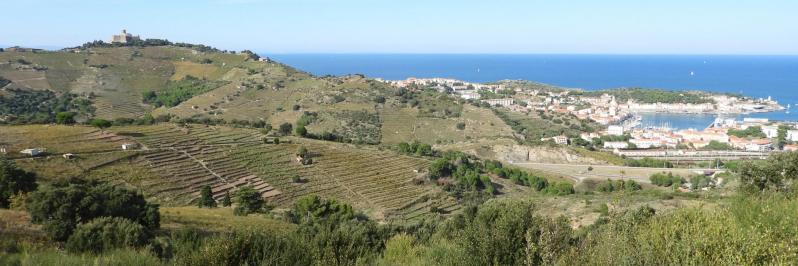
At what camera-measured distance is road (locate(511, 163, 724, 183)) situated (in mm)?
44500

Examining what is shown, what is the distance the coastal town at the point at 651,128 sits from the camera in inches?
2758

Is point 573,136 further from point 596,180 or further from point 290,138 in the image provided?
point 290,138

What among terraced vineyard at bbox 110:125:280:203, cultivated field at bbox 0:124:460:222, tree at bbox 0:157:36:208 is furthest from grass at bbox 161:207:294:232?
terraced vineyard at bbox 110:125:280:203

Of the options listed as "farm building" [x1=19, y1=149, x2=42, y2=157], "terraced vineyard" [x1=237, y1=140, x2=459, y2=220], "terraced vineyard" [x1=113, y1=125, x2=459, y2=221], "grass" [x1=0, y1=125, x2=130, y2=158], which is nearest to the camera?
"farm building" [x1=19, y1=149, x2=42, y2=157]

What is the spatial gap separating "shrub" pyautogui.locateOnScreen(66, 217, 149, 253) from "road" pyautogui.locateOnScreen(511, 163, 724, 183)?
38.4 m

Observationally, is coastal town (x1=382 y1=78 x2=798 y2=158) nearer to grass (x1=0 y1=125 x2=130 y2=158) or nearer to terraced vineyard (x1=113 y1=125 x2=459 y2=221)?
terraced vineyard (x1=113 y1=125 x2=459 y2=221)

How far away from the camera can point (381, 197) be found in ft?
99.2

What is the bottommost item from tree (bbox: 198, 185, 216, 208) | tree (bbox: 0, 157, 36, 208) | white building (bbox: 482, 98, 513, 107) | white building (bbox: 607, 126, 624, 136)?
→ white building (bbox: 607, 126, 624, 136)

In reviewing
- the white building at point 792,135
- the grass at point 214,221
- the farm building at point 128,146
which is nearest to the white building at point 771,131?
the white building at point 792,135

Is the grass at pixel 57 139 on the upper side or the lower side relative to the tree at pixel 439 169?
upper

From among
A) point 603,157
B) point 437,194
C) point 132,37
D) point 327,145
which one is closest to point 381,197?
point 437,194

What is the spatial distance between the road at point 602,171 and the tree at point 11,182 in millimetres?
38480

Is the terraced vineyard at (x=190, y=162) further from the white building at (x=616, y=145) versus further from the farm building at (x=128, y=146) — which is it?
the white building at (x=616, y=145)

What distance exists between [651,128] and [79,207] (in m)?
A: 98.7
